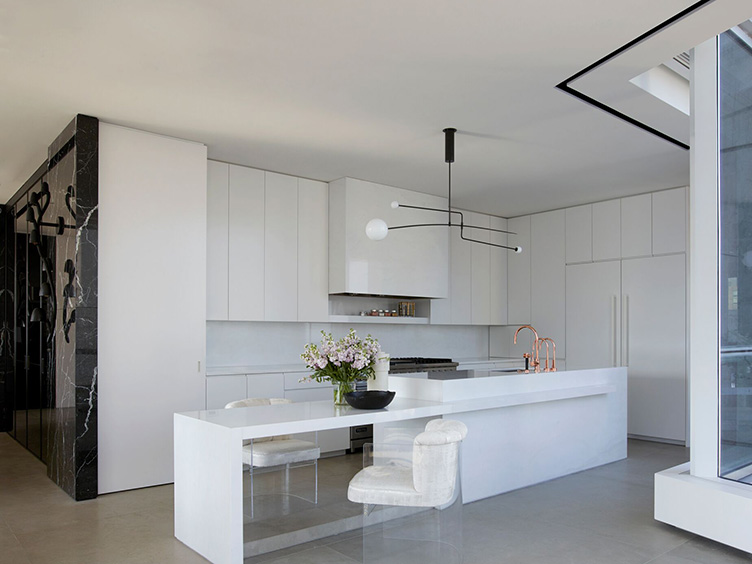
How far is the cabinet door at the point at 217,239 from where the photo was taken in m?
5.56

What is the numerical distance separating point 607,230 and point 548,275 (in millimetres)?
961

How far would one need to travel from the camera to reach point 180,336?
4.79 m

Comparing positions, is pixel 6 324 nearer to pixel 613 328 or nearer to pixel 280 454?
pixel 280 454

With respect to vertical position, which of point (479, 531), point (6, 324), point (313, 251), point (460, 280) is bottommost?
point (479, 531)

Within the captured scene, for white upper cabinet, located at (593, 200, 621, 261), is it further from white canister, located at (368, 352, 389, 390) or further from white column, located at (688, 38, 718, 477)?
white canister, located at (368, 352, 389, 390)

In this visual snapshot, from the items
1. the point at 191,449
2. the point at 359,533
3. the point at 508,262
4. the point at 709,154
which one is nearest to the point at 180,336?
the point at 191,449

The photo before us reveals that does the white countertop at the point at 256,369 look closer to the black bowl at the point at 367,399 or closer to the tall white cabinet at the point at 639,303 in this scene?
the black bowl at the point at 367,399

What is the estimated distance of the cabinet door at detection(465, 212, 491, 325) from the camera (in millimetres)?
7930

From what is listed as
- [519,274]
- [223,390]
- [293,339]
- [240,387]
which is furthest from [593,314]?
[223,390]

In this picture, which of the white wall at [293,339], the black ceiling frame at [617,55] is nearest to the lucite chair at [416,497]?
the black ceiling frame at [617,55]

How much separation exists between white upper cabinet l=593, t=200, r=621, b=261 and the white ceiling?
1.29 meters

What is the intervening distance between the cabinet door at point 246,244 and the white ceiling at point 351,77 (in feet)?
0.87

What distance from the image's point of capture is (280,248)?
6.05 meters

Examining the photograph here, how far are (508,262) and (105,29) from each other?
245 inches
